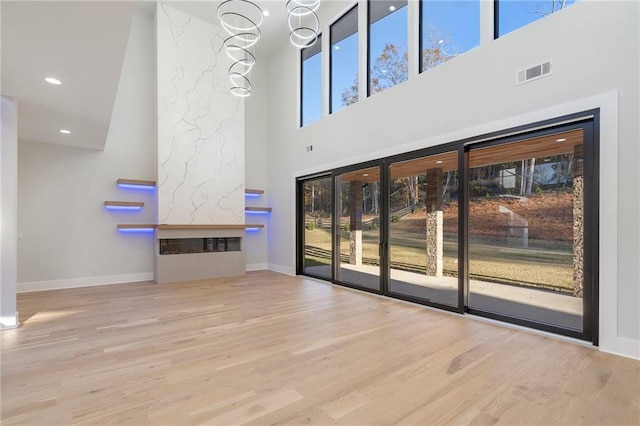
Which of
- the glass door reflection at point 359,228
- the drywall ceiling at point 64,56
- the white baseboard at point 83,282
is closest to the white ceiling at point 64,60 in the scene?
the drywall ceiling at point 64,56

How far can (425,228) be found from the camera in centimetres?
505

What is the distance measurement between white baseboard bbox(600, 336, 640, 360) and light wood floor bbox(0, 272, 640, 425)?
10 cm

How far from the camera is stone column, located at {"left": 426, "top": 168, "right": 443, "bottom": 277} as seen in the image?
4.81m

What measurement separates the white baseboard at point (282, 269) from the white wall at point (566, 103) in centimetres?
344

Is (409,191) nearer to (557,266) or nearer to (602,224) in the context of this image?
(557,266)

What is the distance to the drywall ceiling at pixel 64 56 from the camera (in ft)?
7.47

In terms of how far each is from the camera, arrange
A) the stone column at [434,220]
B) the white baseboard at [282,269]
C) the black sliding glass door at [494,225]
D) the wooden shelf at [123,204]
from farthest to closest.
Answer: the white baseboard at [282,269]
the wooden shelf at [123,204]
the stone column at [434,220]
the black sliding glass door at [494,225]

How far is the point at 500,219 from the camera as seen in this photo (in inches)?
170

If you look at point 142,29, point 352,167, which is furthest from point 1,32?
point 142,29

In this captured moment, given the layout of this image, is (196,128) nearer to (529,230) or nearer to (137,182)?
(137,182)

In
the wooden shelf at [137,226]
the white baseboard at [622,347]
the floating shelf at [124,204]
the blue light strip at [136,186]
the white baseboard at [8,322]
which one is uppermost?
the blue light strip at [136,186]

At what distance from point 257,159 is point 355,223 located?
3956 millimetres

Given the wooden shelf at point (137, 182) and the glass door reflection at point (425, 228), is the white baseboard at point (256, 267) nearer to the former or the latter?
the wooden shelf at point (137, 182)

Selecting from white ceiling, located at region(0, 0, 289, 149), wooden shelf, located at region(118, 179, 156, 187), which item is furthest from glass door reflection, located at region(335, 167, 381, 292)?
wooden shelf, located at region(118, 179, 156, 187)
